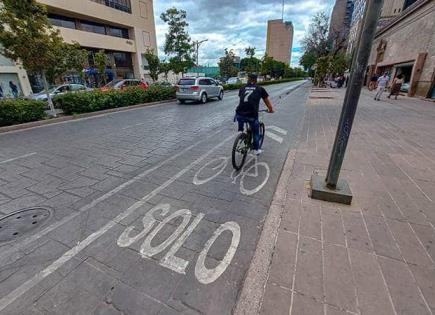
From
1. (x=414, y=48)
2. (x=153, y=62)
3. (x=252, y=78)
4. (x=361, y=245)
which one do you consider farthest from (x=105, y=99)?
(x=414, y=48)

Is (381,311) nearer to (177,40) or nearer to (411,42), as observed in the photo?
(411,42)

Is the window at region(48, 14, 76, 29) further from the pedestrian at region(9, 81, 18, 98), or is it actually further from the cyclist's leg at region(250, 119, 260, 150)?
the cyclist's leg at region(250, 119, 260, 150)

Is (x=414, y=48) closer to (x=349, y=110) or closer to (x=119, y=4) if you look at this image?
(x=349, y=110)

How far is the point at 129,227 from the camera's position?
2.81m

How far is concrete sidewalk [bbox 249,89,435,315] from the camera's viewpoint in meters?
1.84

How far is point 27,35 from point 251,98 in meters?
9.61

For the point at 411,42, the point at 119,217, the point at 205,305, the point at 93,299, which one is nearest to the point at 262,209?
the point at 205,305

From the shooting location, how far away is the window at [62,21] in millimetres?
23922

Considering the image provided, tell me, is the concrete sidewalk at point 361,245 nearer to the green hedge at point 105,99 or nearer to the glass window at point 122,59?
the green hedge at point 105,99

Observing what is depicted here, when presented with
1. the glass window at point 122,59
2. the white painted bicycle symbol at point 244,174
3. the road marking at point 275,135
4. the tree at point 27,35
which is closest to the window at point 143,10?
the glass window at point 122,59

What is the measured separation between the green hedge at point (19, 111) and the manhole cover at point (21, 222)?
24.4 feet

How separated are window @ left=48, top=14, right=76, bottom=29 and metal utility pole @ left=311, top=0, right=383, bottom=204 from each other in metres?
31.0

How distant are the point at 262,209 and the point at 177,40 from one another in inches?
1008

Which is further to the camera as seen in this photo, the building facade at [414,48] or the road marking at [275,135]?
the building facade at [414,48]
